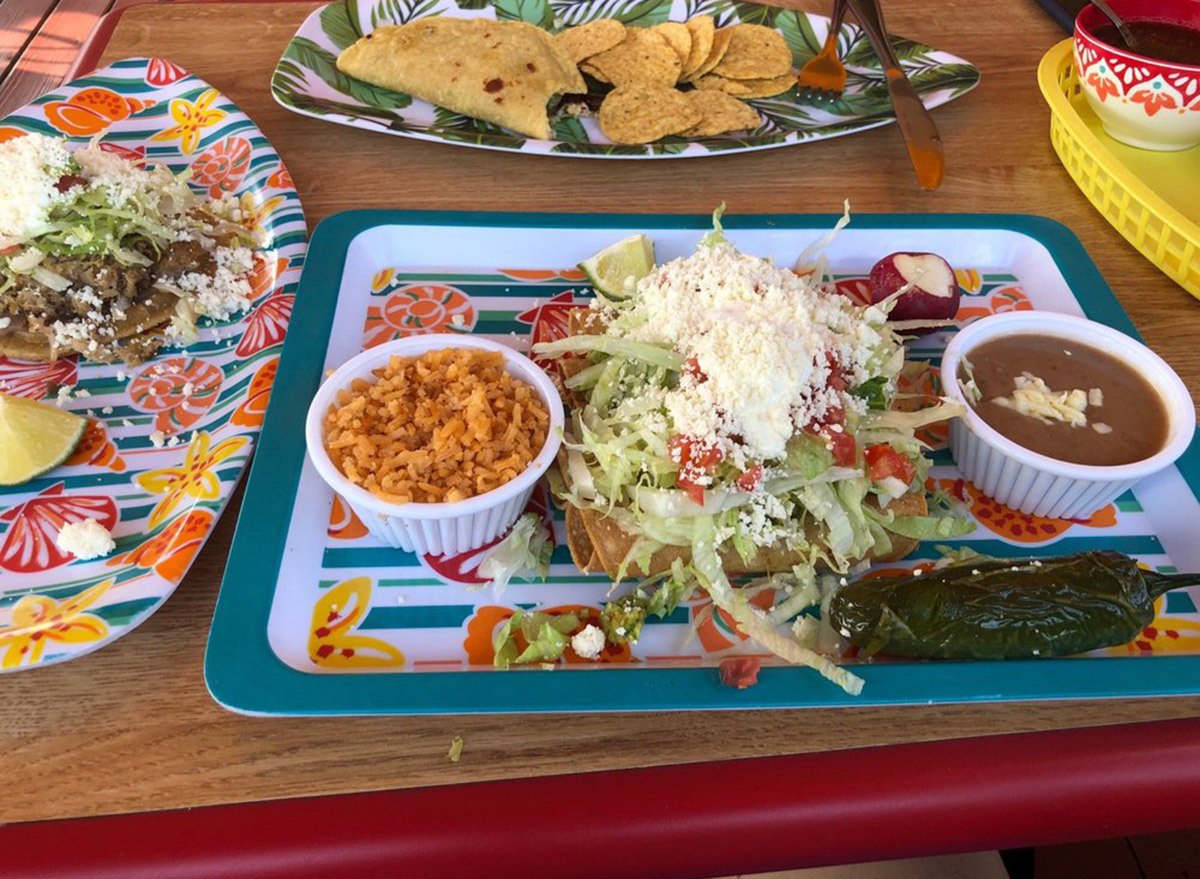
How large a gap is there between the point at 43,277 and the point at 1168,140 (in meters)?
3.13

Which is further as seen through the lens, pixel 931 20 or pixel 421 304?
pixel 931 20

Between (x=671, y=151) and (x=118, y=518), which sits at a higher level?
(x=671, y=151)

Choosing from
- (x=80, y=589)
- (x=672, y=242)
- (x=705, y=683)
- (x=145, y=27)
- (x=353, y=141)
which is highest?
(x=145, y=27)

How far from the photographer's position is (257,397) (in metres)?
1.94

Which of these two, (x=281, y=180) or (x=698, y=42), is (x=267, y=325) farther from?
(x=698, y=42)

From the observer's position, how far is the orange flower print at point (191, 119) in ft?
8.86

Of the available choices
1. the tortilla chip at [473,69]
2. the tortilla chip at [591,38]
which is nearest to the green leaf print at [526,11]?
the tortilla chip at [591,38]

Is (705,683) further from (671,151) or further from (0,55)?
(0,55)

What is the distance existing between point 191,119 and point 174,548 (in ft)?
5.65

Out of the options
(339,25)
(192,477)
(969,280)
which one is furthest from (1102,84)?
(192,477)

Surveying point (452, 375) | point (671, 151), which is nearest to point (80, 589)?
point (452, 375)

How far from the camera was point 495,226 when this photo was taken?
7.48ft

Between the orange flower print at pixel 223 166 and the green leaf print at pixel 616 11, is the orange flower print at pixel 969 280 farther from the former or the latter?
the orange flower print at pixel 223 166

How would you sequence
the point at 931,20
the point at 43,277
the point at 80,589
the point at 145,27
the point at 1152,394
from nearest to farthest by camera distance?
1. the point at 80,589
2. the point at 1152,394
3. the point at 43,277
4. the point at 145,27
5. the point at 931,20
